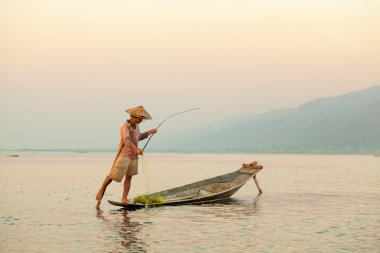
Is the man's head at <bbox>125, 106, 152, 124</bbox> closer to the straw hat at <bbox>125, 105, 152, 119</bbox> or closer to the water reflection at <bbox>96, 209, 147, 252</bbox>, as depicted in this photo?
the straw hat at <bbox>125, 105, 152, 119</bbox>

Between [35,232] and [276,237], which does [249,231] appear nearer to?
[276,237]

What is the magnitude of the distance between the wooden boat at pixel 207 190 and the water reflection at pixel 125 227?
2.87ft

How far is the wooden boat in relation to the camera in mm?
21356

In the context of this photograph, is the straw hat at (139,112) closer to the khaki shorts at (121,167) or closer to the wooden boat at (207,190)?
the khaki shorts at (121,167)

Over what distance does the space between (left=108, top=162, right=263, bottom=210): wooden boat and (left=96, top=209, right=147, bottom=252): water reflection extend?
87 cm

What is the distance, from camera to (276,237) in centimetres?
1463

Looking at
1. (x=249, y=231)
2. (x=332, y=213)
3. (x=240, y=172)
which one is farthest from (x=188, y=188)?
(x=249, y=231)

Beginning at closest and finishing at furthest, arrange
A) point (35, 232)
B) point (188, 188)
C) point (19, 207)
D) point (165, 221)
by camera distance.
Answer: point (35, 232) < point (165, 221) < point (19, 207) < point (188, 188)

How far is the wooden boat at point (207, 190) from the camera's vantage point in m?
21.4

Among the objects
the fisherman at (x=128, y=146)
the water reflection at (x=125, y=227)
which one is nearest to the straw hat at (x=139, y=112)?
the fisherman at (x=128, y=146)

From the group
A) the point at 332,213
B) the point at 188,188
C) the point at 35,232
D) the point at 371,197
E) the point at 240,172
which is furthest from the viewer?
the point at 371,197

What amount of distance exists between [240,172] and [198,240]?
1291cm

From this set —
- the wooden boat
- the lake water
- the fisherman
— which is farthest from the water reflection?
the fisherman

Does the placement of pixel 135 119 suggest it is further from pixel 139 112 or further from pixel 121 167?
pixel 121 167
